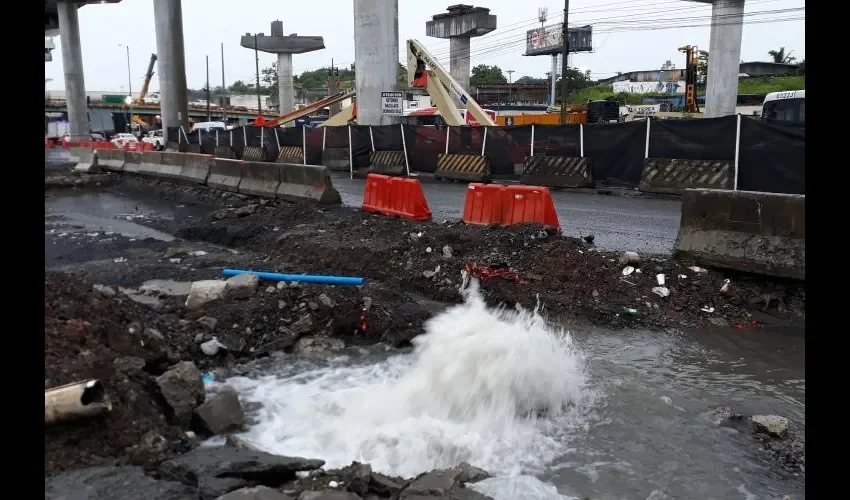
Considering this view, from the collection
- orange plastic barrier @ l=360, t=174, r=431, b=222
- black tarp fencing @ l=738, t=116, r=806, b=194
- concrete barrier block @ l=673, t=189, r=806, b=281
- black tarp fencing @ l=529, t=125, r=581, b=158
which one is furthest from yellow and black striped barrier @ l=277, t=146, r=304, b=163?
concrete barrier block @ l=673, t=189, r=806, b=281

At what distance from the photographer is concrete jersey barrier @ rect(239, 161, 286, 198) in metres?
15.3

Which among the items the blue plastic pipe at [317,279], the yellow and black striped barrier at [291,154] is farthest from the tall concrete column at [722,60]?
the blue plastic pipe at [317,279]

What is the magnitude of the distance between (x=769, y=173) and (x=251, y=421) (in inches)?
534

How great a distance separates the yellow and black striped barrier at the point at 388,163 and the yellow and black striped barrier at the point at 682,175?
9400 mm

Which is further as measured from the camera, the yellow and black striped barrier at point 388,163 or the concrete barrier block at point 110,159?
the concrete barrier block at point 110,159

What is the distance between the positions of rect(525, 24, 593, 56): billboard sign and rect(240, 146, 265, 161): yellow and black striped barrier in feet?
199

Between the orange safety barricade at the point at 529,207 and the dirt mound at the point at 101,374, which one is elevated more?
the orange safety barricade at the point at 529,207

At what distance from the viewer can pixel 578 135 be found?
18.5 metres

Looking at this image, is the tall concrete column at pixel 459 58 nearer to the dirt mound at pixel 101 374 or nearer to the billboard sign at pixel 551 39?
the billboard sign at pixel 551 39

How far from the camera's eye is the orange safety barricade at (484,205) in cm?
1052

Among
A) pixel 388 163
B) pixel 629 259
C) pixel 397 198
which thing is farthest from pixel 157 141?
pixel 629 259

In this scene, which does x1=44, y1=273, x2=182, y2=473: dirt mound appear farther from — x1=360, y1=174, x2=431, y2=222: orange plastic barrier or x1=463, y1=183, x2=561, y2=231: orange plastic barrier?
x1=360, y1=174, x2=431, y2=222: orange plastic barrier

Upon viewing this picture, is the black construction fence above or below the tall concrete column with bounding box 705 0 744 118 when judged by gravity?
below
